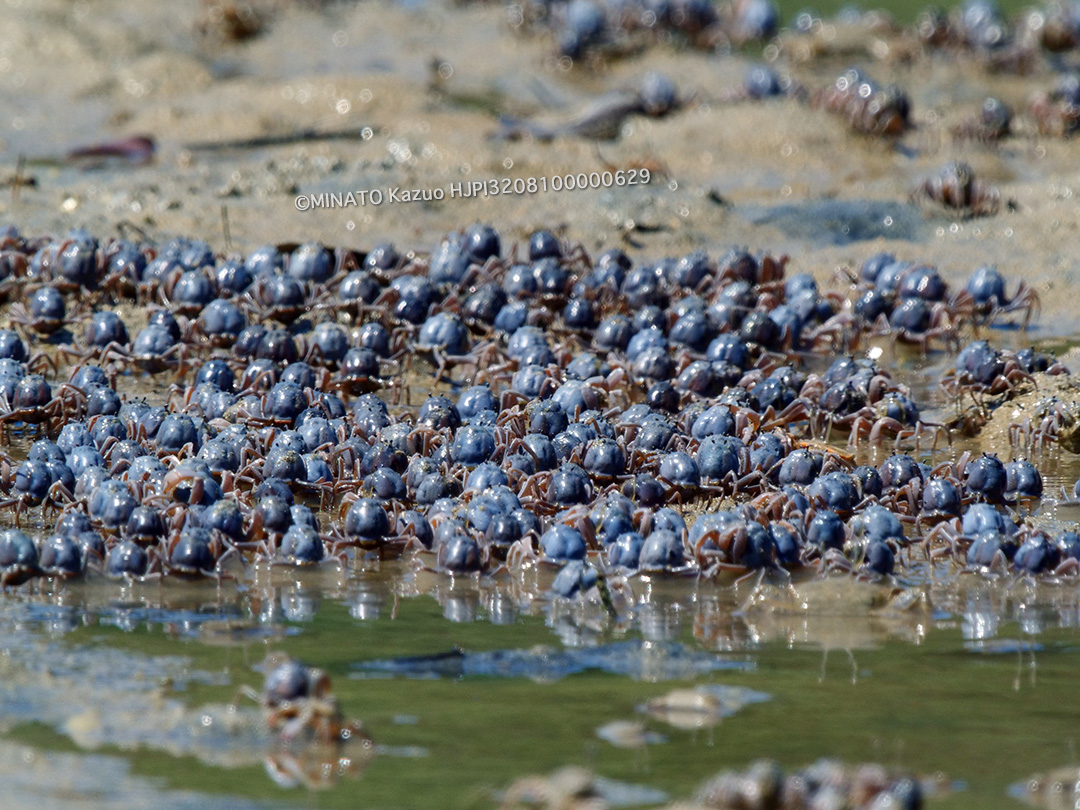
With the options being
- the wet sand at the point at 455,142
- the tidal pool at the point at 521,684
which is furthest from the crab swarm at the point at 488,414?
the wet sand at the point at 455,142

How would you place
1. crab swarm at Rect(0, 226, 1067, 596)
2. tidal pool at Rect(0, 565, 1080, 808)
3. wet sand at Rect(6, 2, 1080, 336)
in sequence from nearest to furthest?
tidal pool at Rect(0, 565, 1080, 808), crab swarm at Rect(0, 226, 1067, 596), wet sand at Rect(6, 2, 1080, 336)

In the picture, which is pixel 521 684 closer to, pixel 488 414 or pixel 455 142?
pixel 488 414

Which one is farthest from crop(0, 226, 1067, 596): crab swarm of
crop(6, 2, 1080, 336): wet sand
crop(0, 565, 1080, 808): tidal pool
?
crop(6, 2, 1080, 336): wet sand

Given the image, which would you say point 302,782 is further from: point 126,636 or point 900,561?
point 900,561

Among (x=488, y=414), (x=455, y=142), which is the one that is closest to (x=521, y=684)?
(x=488, y=414)

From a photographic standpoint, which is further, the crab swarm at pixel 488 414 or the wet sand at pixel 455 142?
the wet sand at pixel 455 142

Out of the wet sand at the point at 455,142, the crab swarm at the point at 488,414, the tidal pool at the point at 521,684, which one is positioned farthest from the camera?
the wet sand at the point at 455,142

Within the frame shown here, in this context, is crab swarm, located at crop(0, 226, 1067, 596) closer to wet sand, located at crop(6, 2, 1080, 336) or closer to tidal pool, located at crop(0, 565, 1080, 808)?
tidal pool, located at crop(0, 565, 1080, 808)

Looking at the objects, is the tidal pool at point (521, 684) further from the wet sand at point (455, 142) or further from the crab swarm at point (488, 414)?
the wet sand at point (455, 142)

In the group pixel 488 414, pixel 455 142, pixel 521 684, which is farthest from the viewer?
pixel 455 142

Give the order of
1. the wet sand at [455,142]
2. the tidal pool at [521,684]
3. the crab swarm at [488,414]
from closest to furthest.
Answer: the tidal pool at [521,684] → the crab swarm at [488,414] → the wet sand at [455,142]
